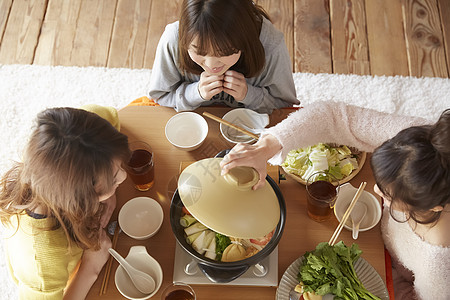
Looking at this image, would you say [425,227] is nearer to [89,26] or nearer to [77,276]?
[77,276]

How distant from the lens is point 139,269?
51.5 inches

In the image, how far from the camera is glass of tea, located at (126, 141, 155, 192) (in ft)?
4.53

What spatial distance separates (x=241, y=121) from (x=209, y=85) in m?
0.16

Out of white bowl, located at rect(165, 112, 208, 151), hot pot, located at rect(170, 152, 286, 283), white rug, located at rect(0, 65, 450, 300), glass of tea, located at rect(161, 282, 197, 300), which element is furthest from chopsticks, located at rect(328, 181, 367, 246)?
white rug, located at rect(0, 65, 450, 300)

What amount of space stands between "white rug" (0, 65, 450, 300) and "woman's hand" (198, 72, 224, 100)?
1.08m

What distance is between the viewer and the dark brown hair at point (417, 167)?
3.51 ft

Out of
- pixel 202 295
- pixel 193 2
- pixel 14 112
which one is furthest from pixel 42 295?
pixel 14 112

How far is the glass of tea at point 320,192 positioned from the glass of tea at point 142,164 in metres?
0.47

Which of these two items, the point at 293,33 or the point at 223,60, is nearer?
the point at 223,60

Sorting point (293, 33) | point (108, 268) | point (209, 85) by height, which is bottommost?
point (108, 268)

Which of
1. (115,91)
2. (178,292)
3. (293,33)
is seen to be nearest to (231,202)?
(178,292)

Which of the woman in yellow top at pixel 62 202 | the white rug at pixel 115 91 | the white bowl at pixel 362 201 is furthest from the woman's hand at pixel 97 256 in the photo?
the white rug at pixel 115 91

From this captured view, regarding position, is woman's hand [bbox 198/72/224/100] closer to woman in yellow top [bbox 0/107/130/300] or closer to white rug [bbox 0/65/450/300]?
woman in yellow top [bbox 0/107/130/300]

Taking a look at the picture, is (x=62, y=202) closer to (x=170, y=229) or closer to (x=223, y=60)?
(x=170, y=229)
